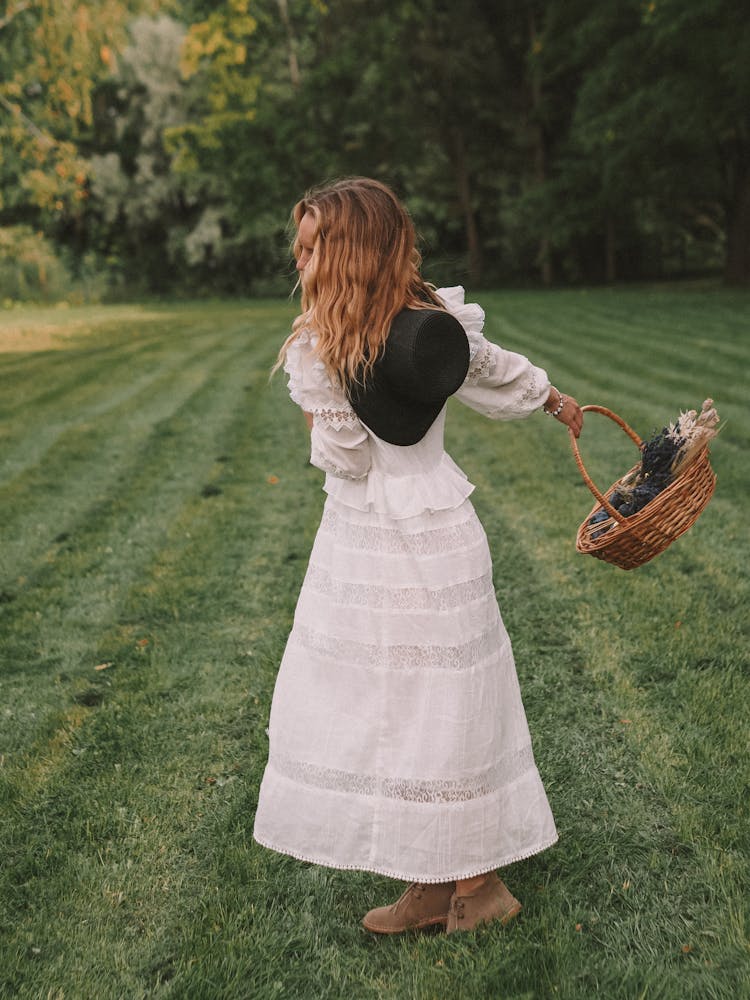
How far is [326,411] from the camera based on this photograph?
2229mm

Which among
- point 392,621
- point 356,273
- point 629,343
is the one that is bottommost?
point 629,343

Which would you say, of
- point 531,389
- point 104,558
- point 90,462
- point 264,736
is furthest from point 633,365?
point 531,389

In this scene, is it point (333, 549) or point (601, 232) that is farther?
point (601, 232)

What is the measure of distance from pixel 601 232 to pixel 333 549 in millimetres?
28277

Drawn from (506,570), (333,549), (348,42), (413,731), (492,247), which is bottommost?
(492,247)

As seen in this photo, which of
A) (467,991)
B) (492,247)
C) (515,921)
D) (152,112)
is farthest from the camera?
(492,247)

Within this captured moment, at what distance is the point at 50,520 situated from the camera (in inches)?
241

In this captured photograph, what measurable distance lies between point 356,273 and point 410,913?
1.66 metres

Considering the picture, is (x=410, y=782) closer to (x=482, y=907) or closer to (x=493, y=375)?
(x=482, y=907)

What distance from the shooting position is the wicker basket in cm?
263

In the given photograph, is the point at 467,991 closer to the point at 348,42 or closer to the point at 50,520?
the point at 50,520

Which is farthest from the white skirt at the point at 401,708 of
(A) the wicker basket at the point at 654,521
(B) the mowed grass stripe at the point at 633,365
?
(B) the mowed grass stripe at the point at 633,365

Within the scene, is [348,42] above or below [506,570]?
above

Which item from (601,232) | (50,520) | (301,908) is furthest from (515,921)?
(601,232)
